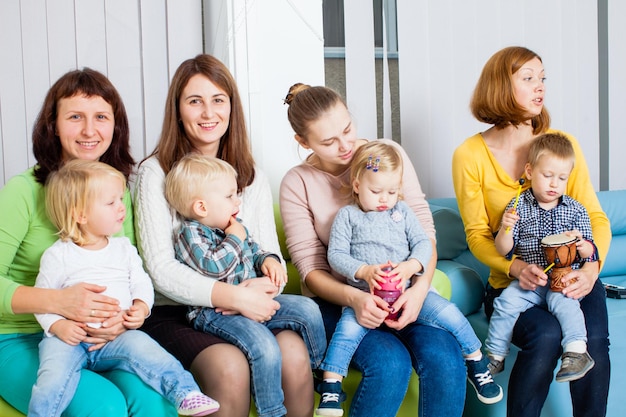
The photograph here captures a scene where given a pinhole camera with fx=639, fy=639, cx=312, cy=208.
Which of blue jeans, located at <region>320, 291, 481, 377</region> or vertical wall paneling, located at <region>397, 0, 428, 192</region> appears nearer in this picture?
blue jeans, located at <region>320, 291, 481, 377</region>

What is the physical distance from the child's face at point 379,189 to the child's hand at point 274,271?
32cm

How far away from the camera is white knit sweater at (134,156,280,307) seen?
1727 mm

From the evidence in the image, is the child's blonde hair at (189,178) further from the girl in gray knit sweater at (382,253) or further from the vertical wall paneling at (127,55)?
the vertical wall paneling at (127,55)

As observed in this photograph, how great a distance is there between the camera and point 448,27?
3.07 metres

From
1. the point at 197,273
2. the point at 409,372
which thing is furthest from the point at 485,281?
the point at 197,273

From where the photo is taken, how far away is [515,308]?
2008 mm

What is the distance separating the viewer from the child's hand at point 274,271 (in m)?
1.83

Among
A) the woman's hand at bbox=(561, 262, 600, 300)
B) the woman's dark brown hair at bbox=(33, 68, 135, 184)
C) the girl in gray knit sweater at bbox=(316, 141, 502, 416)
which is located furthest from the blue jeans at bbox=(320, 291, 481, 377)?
the woman's dark brown hair at bbox=(33, 68, 135, 184)

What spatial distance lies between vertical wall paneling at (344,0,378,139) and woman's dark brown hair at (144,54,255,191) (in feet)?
3.22

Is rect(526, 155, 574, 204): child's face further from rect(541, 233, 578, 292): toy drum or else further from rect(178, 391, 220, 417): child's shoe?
rect(178, 391, 220, 417): child's shoe

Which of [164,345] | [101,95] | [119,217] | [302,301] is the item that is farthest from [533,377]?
[101,95]

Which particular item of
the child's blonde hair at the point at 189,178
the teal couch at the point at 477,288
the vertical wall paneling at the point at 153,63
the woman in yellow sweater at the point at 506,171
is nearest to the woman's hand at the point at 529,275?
the woman in yellow sweater at the point at 506,171

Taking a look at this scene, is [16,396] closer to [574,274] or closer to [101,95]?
[101,95]

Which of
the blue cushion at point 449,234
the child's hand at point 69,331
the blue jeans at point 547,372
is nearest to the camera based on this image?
the child's hand at point 69,331
